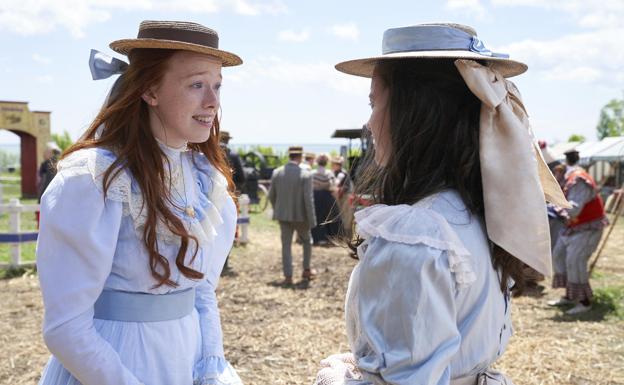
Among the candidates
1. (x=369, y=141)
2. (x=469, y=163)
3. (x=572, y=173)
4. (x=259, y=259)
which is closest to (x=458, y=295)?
(x=469, y=163)

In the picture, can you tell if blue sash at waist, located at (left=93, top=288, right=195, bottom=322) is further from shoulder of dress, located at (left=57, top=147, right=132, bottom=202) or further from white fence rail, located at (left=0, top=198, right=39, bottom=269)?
white fence rail, located at (left=0, top=198, right=39, bottom=269)

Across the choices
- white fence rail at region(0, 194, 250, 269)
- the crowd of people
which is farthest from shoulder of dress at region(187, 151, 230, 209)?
white fence rail at region(0, 194, 250, 269)

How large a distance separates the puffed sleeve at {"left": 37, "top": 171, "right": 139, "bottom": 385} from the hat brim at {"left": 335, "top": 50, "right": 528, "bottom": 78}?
0.78m

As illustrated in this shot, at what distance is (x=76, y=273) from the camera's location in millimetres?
1674

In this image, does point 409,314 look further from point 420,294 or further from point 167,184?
point 167,184

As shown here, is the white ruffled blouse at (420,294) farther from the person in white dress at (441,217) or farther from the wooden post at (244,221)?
the wooden post at (244,221)

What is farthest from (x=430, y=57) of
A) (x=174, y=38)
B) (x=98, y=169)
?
(x=98, y=169)

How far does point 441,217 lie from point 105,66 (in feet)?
4.45

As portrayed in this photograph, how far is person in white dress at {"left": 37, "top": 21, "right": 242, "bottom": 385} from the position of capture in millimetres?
1681

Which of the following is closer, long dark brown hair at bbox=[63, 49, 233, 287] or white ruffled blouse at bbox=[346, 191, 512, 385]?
white ruffled blouse at bbox=[346, 191, 512, 385]

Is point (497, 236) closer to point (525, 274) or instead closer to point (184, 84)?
point (525, 274)

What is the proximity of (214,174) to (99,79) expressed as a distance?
51cm

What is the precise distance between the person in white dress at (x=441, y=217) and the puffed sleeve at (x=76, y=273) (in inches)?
24.2

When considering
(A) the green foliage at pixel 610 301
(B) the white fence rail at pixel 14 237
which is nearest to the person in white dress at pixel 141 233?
(A) the green foliage at pixel 610 301
